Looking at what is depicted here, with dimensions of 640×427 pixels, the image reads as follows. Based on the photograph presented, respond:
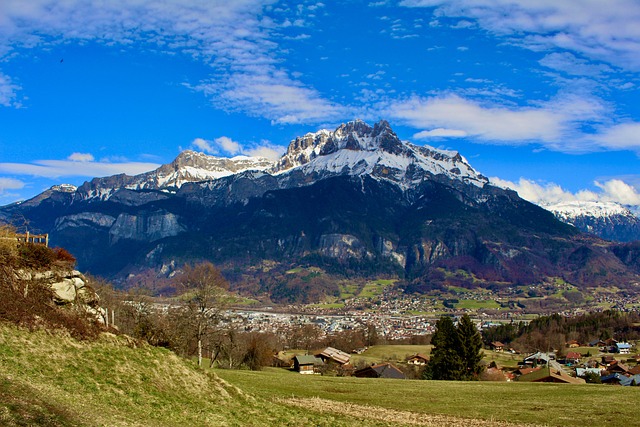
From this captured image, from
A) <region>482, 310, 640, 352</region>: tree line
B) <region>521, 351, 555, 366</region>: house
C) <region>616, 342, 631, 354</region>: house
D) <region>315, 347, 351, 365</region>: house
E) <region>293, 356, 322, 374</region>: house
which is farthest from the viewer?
<region>482, 310, 640, 352</region>: tree line

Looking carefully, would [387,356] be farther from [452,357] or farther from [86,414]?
[86,414]

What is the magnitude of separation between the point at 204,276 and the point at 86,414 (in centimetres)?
2889

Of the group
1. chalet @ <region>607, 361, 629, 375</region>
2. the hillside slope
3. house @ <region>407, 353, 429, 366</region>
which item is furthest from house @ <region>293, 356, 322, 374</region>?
the hillside slope

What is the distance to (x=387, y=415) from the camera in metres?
33.3

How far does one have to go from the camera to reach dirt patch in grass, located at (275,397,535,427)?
104 ft

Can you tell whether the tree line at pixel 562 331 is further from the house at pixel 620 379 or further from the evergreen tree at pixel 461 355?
the evergreen tree at pixel 461 355

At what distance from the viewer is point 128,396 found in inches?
1011

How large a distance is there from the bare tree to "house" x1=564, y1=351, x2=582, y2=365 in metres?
98.6

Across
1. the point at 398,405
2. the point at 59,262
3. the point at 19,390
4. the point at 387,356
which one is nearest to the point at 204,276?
the point at 59,262

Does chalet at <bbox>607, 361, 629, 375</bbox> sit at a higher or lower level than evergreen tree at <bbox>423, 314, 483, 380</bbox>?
lower

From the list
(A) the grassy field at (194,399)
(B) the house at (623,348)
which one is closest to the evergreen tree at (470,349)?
(A) the grassy field at (194,399)

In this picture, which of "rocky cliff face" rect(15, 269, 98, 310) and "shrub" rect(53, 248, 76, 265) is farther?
"shrub" rect(53, 248, 76, 265)

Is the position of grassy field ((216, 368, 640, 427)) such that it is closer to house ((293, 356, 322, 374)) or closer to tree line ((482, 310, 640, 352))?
house ((293, 356, 322, 374))

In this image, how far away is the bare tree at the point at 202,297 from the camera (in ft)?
165
